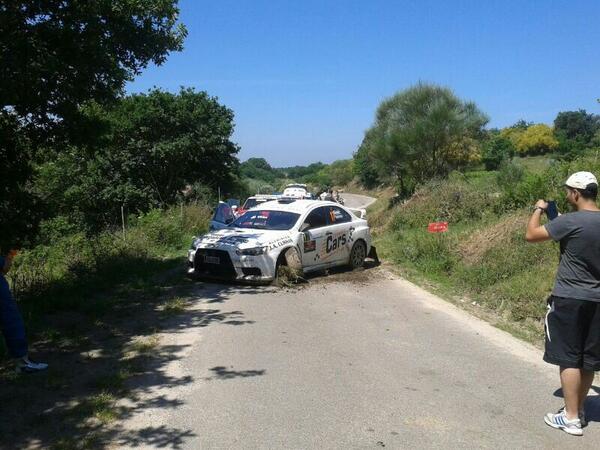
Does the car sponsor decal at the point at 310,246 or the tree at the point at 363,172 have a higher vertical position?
the tree at the point at 363,172

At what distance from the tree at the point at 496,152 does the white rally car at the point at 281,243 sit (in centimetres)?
4198

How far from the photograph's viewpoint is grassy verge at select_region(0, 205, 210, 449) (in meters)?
4.35

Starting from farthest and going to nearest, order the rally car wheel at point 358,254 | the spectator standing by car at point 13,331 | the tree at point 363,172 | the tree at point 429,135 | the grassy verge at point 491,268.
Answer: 1. the tree at point 363,172
2. the tree at point 429,135
3. the rally car wheel at point 358,254
4. the grassy verge at point 491,268
5. the spectator standing by car at point 13,331

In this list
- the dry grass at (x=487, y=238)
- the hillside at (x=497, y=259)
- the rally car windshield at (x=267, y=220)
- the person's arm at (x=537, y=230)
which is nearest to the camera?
the person's arm at (x=537, y=230)

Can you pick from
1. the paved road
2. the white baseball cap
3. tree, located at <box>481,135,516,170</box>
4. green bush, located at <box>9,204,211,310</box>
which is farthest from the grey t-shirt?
tree, located at <box>481,135,516,170</box>

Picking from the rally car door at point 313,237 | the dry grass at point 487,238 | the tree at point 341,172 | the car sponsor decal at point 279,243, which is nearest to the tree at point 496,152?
the tree at point 341,172

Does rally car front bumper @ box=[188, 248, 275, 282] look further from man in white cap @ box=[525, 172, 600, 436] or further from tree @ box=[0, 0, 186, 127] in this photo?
man in white cap @ box=[525, 172, 600, 436]

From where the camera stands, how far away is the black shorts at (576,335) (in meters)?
4.27

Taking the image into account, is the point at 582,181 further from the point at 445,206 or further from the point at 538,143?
the point at 538,143

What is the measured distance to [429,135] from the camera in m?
33.0

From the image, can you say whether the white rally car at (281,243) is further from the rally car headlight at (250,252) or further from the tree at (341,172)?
the tree at (341,172)

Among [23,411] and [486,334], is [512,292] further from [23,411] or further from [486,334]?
[23,411]

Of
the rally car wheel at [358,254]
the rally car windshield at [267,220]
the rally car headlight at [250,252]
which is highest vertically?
the rally car windshield at [267,220]

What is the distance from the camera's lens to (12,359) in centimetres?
568
